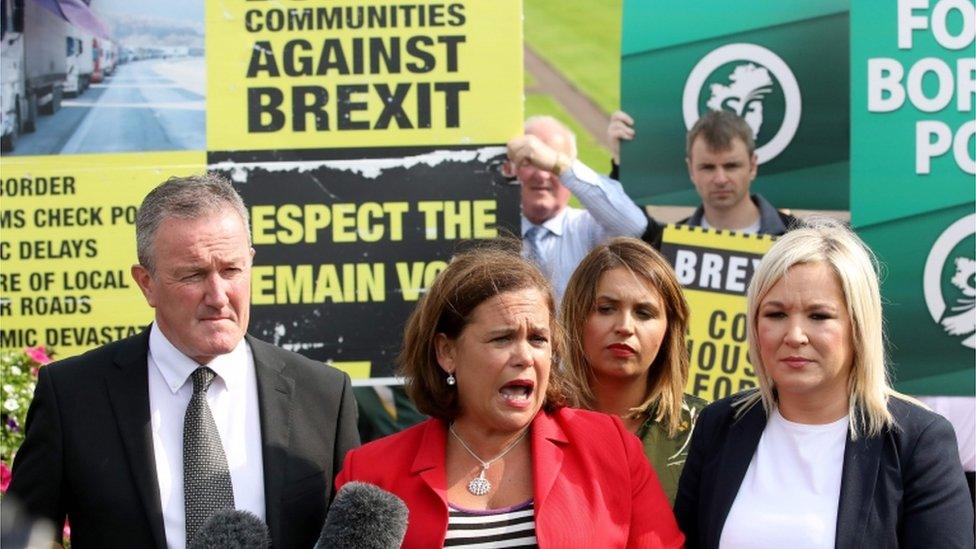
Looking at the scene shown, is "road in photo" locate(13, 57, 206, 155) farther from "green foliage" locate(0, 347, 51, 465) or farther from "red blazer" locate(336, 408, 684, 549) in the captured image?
"red blazer" locate(336, 408, 684, 549)

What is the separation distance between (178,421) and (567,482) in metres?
0.96

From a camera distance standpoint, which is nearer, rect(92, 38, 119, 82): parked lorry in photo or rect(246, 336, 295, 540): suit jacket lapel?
rect(246, 336, 295, 540): suit jacket lapel

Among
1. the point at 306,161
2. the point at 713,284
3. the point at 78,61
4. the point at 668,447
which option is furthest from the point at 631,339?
the point at 78,61

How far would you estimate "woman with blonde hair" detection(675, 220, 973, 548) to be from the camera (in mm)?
2764

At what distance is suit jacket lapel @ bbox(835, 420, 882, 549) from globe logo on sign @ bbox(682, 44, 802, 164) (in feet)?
8.47

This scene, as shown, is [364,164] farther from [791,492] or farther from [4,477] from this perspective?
[791,492]

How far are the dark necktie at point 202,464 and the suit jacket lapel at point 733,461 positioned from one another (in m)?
1.11

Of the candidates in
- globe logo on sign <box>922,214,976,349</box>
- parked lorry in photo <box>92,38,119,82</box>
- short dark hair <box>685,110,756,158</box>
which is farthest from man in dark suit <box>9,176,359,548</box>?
globe logo on sign <box>922,214,976,349</box>

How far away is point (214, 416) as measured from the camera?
3105 mm

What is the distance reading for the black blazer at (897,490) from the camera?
2.73 m

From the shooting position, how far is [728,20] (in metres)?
5.22

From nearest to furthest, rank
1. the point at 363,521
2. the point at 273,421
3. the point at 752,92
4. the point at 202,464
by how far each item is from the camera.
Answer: the point at 363,521 < the point at 202,464 < the point at 273,421 < the point at 752,92

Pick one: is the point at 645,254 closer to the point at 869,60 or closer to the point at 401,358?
the point at 401,358

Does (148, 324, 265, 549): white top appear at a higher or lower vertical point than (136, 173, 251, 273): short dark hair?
lower
